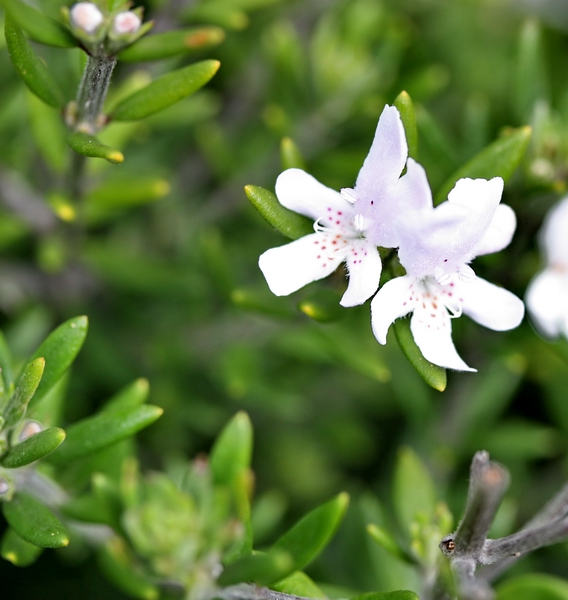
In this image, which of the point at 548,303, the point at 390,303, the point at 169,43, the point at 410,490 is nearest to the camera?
the point at 390,303

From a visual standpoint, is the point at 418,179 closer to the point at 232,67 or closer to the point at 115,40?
the point at 115,40

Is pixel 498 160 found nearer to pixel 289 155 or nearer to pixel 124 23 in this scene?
pixel 289 155

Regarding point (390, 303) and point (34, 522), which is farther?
point (34, 522)

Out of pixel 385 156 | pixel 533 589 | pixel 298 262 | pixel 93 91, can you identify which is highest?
pixel 93 91

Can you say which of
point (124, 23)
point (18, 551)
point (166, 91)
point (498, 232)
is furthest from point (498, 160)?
point (18, 551)

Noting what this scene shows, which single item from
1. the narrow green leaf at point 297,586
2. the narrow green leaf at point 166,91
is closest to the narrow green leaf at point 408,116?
the narrow green leaf at point 166,91

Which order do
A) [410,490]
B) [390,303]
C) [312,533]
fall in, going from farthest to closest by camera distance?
1. [410,490]
2. [312,533]
3. [390,303]
